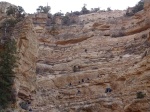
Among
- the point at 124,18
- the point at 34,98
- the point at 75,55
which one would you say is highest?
the point at 124,18

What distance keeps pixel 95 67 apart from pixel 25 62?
6.67 meters

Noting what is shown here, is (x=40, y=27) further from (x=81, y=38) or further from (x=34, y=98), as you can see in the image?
(x=34, y=98)

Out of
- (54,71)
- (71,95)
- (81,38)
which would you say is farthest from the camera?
(81,38)

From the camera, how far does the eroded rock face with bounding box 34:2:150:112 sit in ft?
91.0

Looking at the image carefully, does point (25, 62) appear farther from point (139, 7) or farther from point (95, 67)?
point (139, 7)

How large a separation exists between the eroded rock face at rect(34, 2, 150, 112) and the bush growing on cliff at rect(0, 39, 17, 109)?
3.03 meters

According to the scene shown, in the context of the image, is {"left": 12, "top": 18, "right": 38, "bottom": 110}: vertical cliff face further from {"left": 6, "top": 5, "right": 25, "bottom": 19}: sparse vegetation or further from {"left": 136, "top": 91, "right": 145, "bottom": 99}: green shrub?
{"left": 136, "top": 91, "right": 145, "bottom": 99}: green shrub

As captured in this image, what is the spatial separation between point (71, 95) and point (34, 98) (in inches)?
121

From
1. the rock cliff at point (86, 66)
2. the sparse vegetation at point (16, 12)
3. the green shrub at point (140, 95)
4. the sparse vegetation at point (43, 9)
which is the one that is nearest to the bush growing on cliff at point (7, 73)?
the rock cliff at point (86, 66)

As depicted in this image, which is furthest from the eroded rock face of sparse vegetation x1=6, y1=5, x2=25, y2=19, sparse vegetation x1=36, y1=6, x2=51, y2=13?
sparse vegetation x1=36, y1=6, x2=51, y2=13

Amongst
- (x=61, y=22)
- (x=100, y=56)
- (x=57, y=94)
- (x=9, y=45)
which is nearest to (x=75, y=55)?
(x=100, y=56)

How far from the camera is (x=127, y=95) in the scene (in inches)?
1077

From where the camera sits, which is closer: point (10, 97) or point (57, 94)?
point (10, 97)

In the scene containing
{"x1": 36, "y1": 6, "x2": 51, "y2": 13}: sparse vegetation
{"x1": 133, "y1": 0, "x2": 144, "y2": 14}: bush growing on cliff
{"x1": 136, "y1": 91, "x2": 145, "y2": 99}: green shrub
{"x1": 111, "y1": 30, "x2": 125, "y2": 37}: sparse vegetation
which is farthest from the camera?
{"x1": 36, "y1": 6, "x2": 51, "y2": 13}: sparse vegetation
